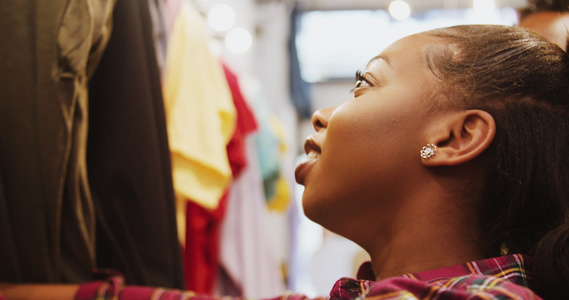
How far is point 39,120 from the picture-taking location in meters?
0.75

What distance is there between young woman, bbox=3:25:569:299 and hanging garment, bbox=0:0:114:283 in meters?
0.36

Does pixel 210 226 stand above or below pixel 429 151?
below

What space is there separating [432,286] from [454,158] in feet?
0.68

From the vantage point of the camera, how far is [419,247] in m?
0.68

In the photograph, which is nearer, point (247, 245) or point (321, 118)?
point (321, 118)

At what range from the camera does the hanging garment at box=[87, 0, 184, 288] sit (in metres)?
0.92

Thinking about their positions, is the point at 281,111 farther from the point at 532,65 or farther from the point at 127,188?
the point at 532,65

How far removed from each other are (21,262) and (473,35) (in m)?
0.72

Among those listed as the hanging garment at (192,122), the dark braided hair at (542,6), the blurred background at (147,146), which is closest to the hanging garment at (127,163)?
the blurred background at (147,146)

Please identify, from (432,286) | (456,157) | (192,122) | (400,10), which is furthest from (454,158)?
(400,10)

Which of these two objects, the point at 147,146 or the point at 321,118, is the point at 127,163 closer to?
the point at 147,146

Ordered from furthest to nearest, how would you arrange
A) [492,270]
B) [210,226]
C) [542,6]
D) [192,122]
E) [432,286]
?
[210,226] < [192,122] < [542,6] < [492,270] < [432,286]

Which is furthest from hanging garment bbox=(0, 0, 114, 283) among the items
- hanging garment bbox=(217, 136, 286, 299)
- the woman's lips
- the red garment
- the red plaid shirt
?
hanging garment bbox=(217, 136, 286, 299)

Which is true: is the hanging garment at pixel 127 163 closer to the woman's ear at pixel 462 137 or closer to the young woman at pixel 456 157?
the young woman at pixel 456 157
